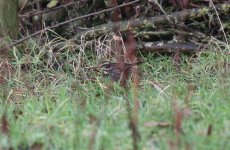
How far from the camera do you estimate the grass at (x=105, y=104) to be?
2736 mm

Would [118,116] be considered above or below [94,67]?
above

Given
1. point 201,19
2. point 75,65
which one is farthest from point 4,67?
point 201,19

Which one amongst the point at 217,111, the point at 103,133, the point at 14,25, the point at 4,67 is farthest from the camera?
the point at 14,25

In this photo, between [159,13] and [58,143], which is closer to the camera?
[58,143]

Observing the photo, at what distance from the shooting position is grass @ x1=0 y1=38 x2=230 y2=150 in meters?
2.74

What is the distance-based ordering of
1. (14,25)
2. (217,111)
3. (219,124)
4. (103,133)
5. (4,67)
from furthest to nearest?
(14,25) < (4,67) < (217,111) < (219,124) < (103,133)

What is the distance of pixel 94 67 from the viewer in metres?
5.10

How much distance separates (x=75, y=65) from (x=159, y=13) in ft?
4.24

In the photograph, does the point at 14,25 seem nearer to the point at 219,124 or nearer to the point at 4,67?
the point at 4,67

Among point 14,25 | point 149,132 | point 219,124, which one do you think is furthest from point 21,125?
point 14,25

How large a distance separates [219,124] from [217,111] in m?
0.24

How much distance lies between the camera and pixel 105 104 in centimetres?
377

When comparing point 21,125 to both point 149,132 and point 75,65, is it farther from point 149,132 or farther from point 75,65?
point 75,65

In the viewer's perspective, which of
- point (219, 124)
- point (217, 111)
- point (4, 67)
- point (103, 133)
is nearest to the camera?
point (103, 133)
